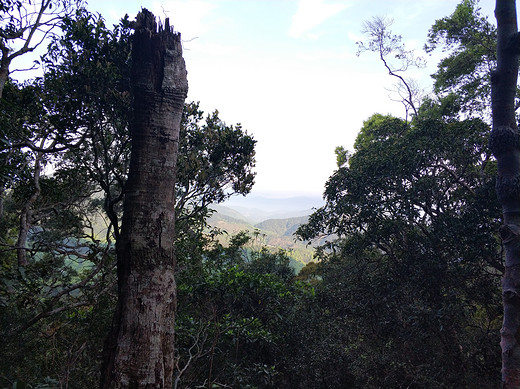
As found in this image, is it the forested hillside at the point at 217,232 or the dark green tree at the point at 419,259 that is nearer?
the forested hillside at the point at 217,232

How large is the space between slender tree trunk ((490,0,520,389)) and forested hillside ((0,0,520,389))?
49 mm

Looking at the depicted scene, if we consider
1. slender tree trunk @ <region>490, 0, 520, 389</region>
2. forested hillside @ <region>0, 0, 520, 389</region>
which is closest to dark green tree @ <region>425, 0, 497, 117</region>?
forested hillside @ <region>0, 0, 520, 389</region>

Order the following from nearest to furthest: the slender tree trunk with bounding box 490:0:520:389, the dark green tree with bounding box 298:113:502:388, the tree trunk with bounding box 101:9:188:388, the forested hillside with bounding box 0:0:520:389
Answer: the tree trunk with bounding box 101:9:188:388, the forested hillside with bounding box 0:0:520:389, the slender tree trunk with bounding box 490:0:520:389, the dark green tree with bounding box 298:113:502:388

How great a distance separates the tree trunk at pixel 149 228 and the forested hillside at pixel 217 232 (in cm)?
2

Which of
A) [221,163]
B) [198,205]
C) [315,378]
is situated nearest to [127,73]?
[221,163]

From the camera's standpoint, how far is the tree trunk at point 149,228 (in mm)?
2049

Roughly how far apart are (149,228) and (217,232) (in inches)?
363

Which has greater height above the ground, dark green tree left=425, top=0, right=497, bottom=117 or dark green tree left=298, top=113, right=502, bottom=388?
dark green tree left=425, top=0, right=497, bottom=117

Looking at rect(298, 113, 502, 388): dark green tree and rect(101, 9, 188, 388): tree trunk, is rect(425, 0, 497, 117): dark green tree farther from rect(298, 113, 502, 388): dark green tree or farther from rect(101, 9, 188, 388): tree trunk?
rect(101, 9, 188, 388): tree trunk

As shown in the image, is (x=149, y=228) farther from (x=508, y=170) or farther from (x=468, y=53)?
(x=468, y=53)

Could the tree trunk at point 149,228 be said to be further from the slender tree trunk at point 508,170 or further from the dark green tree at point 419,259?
the dark green tree at point 419,259

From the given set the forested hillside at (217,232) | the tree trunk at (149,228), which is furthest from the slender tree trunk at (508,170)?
the tree trunk at (149,228)

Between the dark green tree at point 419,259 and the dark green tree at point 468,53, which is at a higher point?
the dark green tree at point 468,53

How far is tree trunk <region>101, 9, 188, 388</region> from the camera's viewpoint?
6.72 feet
